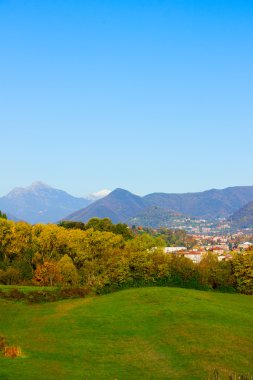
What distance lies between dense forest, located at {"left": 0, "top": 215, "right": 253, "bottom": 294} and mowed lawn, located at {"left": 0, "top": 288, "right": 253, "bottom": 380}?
10.6 meters

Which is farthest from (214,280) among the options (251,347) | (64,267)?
(251,347)

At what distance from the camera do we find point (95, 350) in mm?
28688

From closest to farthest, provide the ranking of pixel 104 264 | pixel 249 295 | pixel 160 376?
1. pixel 160 376
2. pixel 249 295
3. pixel 104 264

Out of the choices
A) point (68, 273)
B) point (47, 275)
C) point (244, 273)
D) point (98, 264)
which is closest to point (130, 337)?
point (244, 273)

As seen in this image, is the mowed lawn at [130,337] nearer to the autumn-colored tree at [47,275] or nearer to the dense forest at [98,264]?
the dense forest at [98,264]

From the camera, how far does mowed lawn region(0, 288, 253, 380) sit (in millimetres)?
24562

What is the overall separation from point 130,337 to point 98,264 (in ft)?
119

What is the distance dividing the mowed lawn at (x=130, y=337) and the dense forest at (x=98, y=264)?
1056cm

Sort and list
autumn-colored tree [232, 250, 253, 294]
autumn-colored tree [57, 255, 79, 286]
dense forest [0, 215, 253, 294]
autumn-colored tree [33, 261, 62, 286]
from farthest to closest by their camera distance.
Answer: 1. autumn-colored tree [33, 261, 62, 286]
2. autumn-colored tree [57, 255, 79, 286]
3. autumn-colored tree [232, 250, 253, 294]
4. dense forest [0, 215, 253, 294]

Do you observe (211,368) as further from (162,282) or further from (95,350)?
(162,282)

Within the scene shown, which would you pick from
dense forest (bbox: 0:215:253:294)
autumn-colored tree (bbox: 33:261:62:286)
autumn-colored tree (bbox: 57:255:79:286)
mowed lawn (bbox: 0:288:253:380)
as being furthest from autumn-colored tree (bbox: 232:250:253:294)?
autumn-colored tree (bbox: 33:261:62:286)

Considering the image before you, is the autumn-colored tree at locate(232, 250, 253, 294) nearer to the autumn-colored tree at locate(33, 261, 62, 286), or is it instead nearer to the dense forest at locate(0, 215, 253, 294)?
the dense forest at locate(0, 215, 253, 294)

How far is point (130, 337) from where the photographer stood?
104ft

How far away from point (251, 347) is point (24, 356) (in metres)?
12.4
